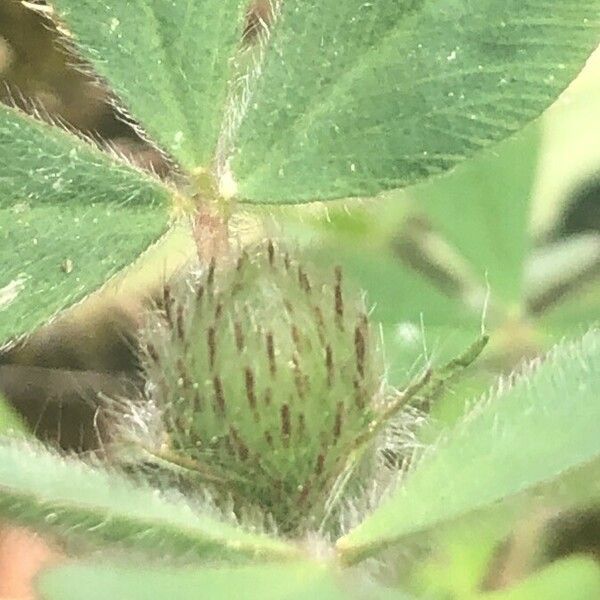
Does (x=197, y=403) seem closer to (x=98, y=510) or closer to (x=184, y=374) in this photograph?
(x=184, y=374)

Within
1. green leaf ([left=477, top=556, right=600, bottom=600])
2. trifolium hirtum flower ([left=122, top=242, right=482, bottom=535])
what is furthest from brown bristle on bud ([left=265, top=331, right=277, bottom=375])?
green leaf ([left=477, top=556, right=600, bottom=600])

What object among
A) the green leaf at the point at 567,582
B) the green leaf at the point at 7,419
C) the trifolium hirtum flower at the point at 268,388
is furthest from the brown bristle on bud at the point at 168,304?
the green leaf at the point at 7,419

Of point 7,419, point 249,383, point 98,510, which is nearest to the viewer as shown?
point 98,510

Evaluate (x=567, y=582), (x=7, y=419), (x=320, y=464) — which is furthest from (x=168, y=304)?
(x=7, y=419)

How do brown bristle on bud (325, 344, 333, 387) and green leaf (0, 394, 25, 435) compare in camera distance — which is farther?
green leaf (0, 394, 25, 435)

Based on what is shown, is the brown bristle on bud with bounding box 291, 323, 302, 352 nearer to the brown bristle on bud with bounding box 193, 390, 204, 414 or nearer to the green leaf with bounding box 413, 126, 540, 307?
the brown bristle on bud with bounding box 193, 390, 204, 414

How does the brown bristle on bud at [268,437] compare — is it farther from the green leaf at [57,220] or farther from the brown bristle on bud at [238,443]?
the green leaf at [57,220]
